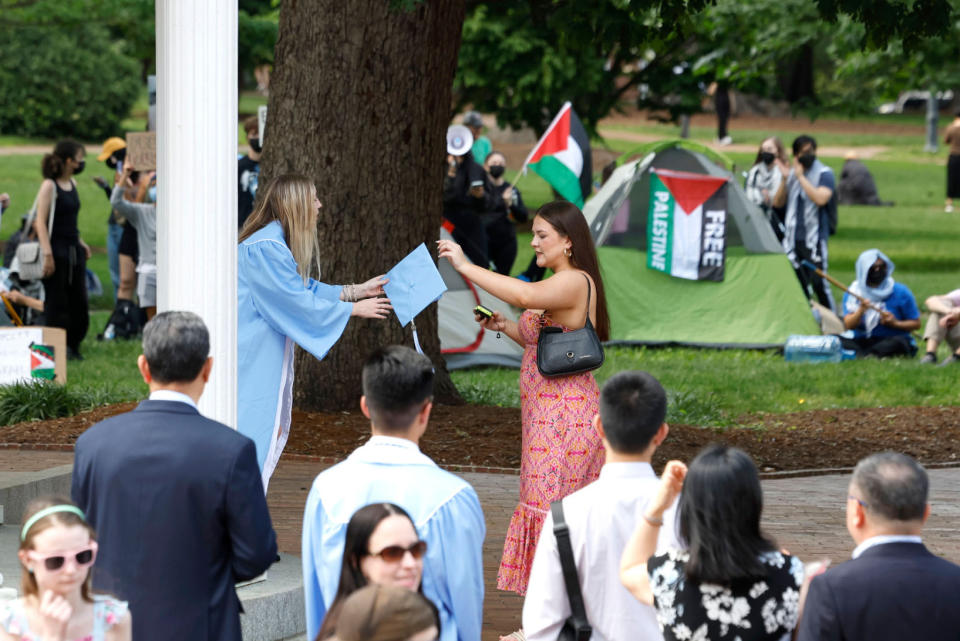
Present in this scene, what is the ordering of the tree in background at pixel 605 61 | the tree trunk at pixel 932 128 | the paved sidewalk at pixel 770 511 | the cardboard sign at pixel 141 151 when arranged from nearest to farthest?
the paved sidewalk at pixel 770 511 < the cardboard sign at pixel 141 151 < the tree in background at pixel 605 61 < the tree trunk at pixel 932 128

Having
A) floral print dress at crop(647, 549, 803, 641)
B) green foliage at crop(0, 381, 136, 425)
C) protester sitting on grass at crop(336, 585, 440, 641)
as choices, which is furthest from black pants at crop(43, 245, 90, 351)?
protester sitting on grass at crop(336, 585, 440, 641)

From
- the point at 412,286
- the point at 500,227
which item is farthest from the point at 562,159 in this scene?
the point at 412,286

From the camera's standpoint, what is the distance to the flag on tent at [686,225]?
48.2 ft

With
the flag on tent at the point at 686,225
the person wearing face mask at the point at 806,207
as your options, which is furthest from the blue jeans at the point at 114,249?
the person wearing face mask at the point at 806,207

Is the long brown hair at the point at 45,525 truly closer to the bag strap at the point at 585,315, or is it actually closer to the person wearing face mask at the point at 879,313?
the bag strap at the point at 585,315

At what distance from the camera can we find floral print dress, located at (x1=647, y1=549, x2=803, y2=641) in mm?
3328

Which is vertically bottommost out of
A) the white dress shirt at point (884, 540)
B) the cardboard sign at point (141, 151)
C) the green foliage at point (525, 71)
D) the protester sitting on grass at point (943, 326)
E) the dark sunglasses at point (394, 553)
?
the protester sitting on grass at point (943, 326)

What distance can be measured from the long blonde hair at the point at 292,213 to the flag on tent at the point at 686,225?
923 centimetres

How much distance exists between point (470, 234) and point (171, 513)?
10611mm

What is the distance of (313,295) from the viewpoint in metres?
5.90

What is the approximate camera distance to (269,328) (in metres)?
5.88

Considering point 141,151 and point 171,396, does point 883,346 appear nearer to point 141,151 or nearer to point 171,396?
point 141,151

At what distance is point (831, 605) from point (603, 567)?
68 centimetres

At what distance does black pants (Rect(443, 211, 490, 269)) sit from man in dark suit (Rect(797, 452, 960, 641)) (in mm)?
10677
